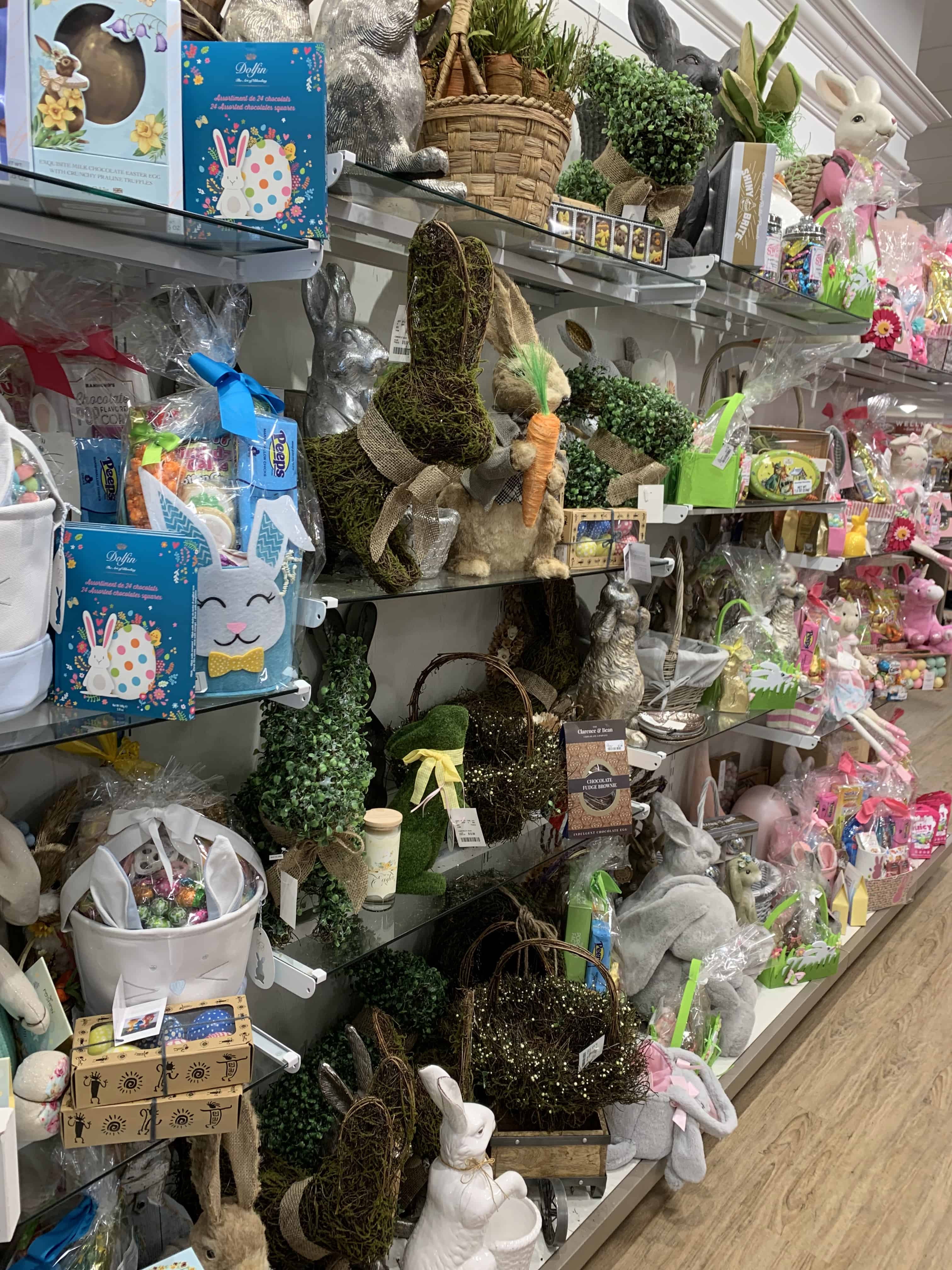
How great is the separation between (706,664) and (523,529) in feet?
2.83

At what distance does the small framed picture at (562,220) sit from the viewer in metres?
1.61

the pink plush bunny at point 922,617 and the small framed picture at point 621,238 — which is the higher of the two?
the small framed picture at point 621,238

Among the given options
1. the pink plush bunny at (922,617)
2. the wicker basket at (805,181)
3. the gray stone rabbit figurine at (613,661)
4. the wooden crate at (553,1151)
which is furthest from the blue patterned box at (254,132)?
the pink plush bunny at (922,617)

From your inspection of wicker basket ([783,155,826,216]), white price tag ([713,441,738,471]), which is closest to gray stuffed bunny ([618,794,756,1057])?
white price tag ([713,441,738,471])

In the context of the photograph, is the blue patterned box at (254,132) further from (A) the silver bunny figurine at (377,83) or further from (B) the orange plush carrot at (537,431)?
(B) the orange plush carrot at (537,431)

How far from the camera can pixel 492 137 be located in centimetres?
140

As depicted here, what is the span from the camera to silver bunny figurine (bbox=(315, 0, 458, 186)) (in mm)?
1190

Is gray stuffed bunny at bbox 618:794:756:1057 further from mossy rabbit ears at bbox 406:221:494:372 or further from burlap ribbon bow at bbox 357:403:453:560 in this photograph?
mossy rabbit ears at bbox 406:221:494:372

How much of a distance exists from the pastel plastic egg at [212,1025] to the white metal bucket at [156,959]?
0.03 metres

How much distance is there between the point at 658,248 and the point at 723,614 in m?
0.99

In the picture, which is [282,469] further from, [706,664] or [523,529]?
[706,664]

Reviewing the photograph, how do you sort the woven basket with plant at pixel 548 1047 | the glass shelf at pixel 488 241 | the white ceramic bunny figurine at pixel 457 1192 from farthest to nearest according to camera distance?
the woven basket with plant at pixel 548 1047, the white ceramic bunny figurine at pixel 457 1192, the glass shelf at pixel 488 241

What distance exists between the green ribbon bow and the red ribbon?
112mm

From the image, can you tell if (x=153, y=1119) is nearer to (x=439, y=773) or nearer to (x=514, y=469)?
(x=439, y=773)
